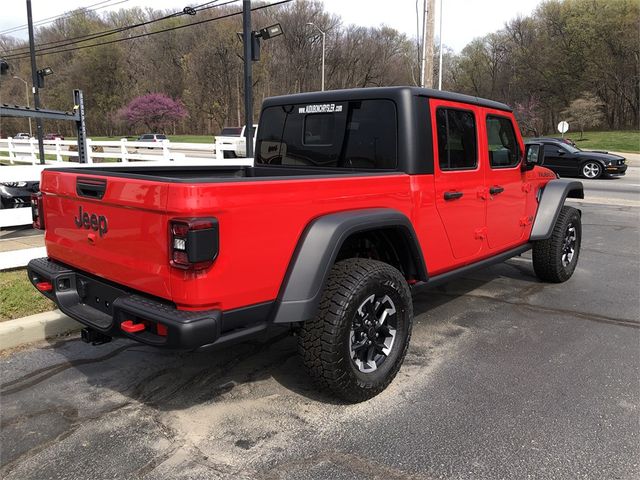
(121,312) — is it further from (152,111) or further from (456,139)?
(152,111)

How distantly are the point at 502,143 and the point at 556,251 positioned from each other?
5.27 feet

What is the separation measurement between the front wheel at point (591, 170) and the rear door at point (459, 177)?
57.1 ft

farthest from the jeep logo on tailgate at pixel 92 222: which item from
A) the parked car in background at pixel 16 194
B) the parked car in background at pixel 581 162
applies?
the parked car in background at pixel 581 162

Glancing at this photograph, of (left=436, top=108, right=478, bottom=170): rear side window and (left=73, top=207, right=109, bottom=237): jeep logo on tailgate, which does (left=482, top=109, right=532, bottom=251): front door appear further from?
(left=73, top=207, right=109, bottom=237): jeep logo on tailgate

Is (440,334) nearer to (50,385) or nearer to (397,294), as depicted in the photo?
(397,294)

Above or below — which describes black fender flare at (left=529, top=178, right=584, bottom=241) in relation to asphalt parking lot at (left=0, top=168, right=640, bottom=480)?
above

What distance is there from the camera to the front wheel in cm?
1932

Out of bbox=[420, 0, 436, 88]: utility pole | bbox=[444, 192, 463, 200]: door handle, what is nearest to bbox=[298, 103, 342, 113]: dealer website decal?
bbox=[444, 192, 463, 200]: door handle

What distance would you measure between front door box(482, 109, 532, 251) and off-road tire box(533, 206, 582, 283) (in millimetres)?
615

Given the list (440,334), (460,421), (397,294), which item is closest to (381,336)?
(397,294)

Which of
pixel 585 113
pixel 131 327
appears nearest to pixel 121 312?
pixel 131 327

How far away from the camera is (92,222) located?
3.07 metres

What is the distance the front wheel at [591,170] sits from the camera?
19320 millimetres

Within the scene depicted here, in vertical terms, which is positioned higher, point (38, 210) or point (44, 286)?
point (38, 210)
